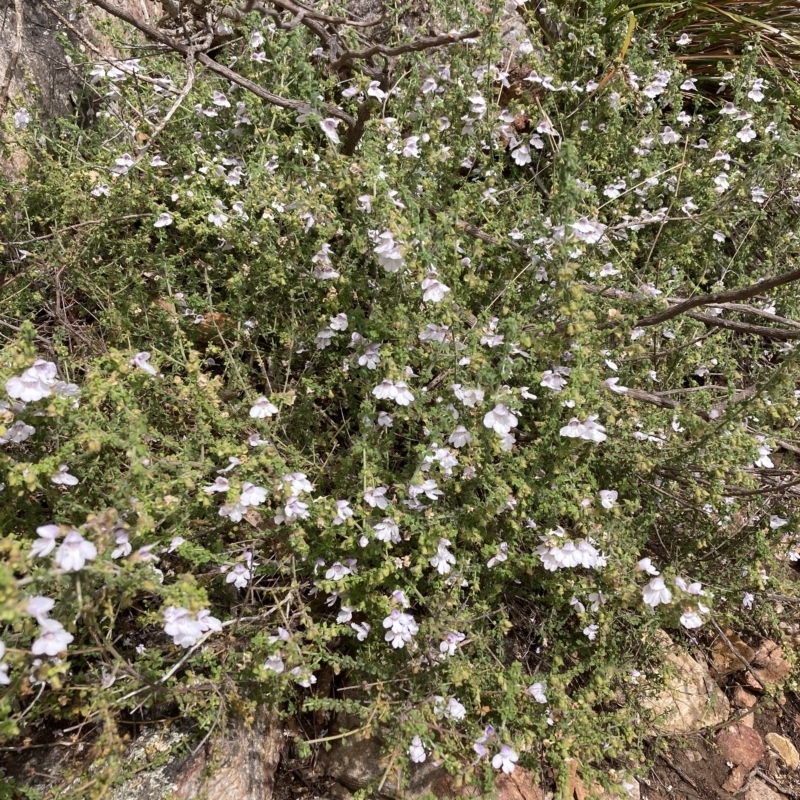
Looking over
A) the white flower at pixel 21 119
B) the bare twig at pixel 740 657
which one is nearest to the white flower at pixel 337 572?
the bare twig at pixel 740 657

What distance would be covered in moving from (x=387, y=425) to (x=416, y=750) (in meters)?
1.14

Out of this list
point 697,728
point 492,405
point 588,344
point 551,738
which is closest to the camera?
point 492,405

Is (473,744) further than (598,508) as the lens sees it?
No

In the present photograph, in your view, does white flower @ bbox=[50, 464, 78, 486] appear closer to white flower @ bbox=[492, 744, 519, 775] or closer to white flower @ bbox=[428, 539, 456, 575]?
white flower @ bbox=[428, 539, 456, 575]

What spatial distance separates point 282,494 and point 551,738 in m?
1.32

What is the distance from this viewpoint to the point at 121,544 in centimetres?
185

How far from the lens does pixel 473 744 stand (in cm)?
219

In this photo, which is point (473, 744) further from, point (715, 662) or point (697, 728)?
point (715, 662)

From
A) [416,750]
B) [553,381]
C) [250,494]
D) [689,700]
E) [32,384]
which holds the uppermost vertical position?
[32,384]

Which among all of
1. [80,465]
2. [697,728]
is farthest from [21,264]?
[697,728]

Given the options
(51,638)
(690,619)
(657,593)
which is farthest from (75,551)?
(690,619)

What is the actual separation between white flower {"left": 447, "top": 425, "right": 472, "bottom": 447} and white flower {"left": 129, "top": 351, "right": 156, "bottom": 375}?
42.4 inches

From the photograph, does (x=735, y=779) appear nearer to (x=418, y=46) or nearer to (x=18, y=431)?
(x=18, y=431)

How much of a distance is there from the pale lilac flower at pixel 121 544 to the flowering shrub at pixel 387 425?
0.7 inches
